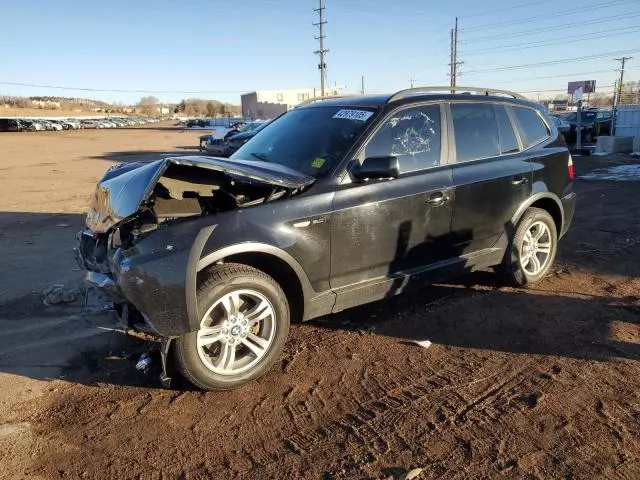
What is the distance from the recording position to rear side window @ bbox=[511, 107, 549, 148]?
17.8 feet

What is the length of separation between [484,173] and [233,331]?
2.71 meters

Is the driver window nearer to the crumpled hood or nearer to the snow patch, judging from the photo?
the crumpled hood

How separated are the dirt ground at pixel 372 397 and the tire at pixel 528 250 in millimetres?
176

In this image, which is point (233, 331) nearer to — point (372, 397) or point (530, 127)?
point (372, 397)

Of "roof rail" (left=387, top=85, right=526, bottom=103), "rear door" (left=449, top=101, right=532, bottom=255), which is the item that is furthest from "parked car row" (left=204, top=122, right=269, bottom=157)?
"rear door" (left=449, top=101, right=532, bottom=255)

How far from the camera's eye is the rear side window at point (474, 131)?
4.77 meters

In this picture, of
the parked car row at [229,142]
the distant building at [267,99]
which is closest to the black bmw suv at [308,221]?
the parked car row at [229,142]

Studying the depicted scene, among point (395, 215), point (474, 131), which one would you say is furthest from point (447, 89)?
point (395, 215)

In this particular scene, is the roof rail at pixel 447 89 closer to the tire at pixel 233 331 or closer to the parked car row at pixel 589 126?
the tire at pixel 233 331

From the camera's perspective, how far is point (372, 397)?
135 inches

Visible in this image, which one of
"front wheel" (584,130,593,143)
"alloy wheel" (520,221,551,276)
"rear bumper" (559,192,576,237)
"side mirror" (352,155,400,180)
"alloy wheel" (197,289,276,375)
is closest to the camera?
"alloy wheel" (197,289,276,375)

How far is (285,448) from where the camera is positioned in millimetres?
2943

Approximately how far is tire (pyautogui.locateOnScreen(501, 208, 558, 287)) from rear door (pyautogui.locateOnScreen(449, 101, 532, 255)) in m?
0.23

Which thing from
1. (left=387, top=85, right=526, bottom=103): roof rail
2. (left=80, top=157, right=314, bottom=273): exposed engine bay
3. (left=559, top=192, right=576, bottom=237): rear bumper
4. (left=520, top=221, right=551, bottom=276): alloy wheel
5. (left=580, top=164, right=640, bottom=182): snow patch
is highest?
(left=387, top=85, right=526, bottom=103): roof rail
